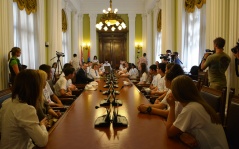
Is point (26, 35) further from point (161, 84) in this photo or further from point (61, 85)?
point (161, 84)

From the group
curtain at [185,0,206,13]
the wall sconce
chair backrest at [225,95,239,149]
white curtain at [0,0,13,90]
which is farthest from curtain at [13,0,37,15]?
the wall sconce

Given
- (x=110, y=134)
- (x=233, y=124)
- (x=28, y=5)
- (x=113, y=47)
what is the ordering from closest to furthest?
(x=110, y=134) → (x=233, y=124) → (x=28, y=5) → (x=113, y=47)

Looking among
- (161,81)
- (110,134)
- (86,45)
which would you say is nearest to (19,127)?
(110,134)

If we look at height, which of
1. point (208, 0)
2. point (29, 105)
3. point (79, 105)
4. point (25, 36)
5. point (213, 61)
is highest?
point (208, 0)

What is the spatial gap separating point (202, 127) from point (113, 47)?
50.5ft

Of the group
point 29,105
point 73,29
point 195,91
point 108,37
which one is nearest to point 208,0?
point 195,91

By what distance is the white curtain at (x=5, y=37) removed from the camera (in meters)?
5.59

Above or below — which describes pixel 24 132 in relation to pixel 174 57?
below

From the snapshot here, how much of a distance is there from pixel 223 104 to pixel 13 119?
1907 millimetres

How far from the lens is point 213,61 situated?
162 inches

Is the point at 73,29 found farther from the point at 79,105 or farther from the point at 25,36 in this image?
the point at 79,105

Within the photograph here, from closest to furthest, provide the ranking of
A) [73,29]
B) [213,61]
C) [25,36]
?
[213,61] < [25,36] < [73,29]

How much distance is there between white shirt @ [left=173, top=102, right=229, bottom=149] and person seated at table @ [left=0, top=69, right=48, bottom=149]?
99 cm

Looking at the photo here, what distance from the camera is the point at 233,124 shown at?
2213 millimetres
